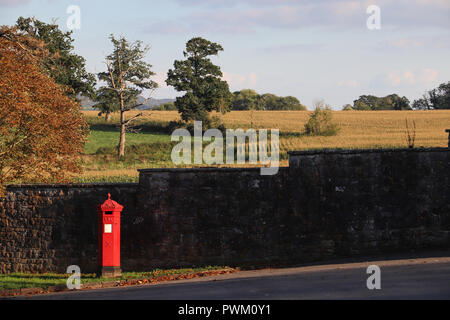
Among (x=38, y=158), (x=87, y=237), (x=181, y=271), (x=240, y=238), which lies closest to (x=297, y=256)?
(x=240, y=238)

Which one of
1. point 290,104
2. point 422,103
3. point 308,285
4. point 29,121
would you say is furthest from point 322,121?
point 290,104

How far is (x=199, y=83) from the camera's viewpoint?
6366 cm

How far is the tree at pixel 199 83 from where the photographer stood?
6134cm

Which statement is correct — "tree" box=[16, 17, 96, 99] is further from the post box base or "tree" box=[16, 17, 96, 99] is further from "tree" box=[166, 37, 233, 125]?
the post box base

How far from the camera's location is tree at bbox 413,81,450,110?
303ft

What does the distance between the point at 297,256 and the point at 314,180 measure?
2.02 m

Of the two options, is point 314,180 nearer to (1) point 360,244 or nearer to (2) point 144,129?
(1) point 360,244

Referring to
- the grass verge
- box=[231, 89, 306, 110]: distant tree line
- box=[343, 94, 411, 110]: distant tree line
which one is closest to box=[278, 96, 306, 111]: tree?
box=[231, 89, 306, 110]: distant tree line

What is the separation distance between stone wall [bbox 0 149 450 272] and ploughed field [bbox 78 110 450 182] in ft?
54.8

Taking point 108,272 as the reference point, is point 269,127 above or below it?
above

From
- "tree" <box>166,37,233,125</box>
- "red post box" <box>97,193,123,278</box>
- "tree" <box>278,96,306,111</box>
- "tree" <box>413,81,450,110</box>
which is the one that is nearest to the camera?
"red post box" <box>97,193,123,278</box>

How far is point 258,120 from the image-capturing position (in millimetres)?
67062

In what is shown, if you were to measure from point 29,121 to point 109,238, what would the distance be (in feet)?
23.2

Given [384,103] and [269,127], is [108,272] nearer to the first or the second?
[269,127]
